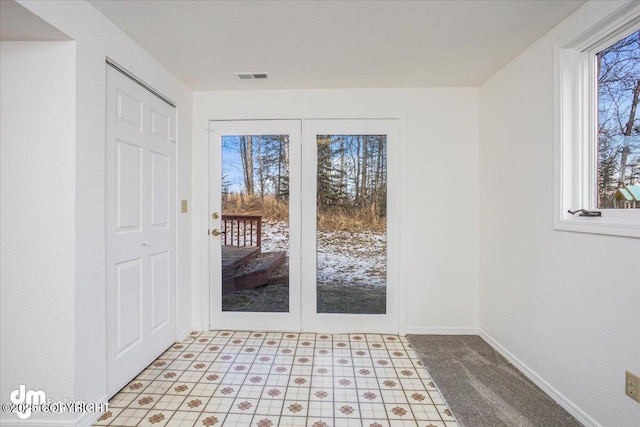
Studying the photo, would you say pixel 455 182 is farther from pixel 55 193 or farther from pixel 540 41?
pixel 55 193

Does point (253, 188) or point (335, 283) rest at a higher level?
point (253, 188)

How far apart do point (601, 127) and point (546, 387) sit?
161 cm

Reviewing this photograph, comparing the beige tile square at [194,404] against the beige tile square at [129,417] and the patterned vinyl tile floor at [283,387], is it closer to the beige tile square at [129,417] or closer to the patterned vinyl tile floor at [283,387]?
the patterned vinyl tile floor at [283,387]

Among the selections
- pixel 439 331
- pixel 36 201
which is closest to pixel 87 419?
pixel 36 201

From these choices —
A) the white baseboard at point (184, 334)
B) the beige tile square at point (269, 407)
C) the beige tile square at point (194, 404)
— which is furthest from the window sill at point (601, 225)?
the white baseboard at point (184, 334)

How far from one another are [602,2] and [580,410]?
86.0 inches

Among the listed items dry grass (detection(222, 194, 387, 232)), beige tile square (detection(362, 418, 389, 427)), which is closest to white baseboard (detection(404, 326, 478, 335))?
dry grass (detection(222, 194, 387, 232))

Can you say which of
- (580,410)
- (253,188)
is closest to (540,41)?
(580,410)

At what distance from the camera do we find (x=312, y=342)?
292cm

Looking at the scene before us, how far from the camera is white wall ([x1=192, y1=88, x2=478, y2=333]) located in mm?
3080

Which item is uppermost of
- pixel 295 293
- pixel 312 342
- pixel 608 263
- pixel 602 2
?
pixel 602 2

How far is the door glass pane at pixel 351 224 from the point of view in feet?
10.3

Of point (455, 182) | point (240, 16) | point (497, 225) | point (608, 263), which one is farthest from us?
point (455, 182)

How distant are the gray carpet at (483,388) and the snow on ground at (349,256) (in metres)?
0.71
